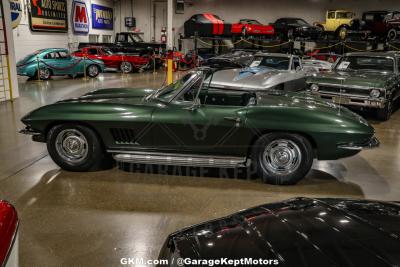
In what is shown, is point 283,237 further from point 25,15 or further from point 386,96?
point 25,15

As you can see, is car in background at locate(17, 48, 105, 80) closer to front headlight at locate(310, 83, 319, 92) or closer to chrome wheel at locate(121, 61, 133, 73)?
chrome wheel at locate(121, 61, 133, 73)

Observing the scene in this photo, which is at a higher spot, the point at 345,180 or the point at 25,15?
the point at 25,15

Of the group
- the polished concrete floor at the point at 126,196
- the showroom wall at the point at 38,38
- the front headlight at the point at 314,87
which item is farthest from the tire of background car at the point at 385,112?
the showroom wall at the point at 38,38

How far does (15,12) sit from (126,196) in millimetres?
15415

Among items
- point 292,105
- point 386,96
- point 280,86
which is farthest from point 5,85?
point 386,96

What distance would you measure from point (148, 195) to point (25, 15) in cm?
1629

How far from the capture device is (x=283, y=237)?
5.90 feet

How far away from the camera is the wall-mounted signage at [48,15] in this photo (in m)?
18.0

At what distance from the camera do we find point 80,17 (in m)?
22.2

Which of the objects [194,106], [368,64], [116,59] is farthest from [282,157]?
[116,59]

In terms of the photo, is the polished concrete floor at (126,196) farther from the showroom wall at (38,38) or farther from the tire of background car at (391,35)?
the tire of background car at (391,35)

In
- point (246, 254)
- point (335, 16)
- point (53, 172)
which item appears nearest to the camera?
point (246, 254)

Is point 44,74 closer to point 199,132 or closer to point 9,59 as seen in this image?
point 9,59

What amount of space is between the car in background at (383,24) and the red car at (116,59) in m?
12.8
